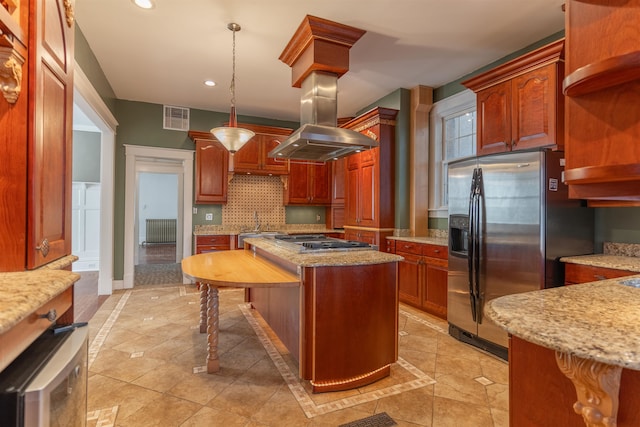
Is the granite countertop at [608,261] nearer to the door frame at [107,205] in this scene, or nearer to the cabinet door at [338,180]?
the cabinet door at [338,180]

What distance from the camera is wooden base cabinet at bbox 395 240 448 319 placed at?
358cm

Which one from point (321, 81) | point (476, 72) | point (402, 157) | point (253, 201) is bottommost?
point (253, 201)

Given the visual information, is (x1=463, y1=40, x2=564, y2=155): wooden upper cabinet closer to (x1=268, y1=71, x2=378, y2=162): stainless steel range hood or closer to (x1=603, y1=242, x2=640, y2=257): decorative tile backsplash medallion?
(x1=603, y1=242, x2=640, y2=257): decorative tile backsplash medallion

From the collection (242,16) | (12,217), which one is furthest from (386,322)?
(242,16)

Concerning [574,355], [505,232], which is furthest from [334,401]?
[505,232]

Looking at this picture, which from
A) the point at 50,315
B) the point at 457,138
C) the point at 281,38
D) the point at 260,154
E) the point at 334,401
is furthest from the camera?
the point at 260,154

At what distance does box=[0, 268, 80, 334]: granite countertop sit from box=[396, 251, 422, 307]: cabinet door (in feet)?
10.5

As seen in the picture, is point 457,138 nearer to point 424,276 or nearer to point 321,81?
point 424,276

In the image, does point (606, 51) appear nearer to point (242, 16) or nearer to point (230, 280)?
point (230, 280)

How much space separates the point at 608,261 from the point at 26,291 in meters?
3.27

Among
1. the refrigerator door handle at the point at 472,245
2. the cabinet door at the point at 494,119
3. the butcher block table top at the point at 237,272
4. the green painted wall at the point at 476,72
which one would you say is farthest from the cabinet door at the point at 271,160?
the refrigerator door handle at the point at 472,245

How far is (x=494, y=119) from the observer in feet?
10.1

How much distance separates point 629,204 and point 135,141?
19.1ft

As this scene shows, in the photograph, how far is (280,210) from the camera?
603 cm
